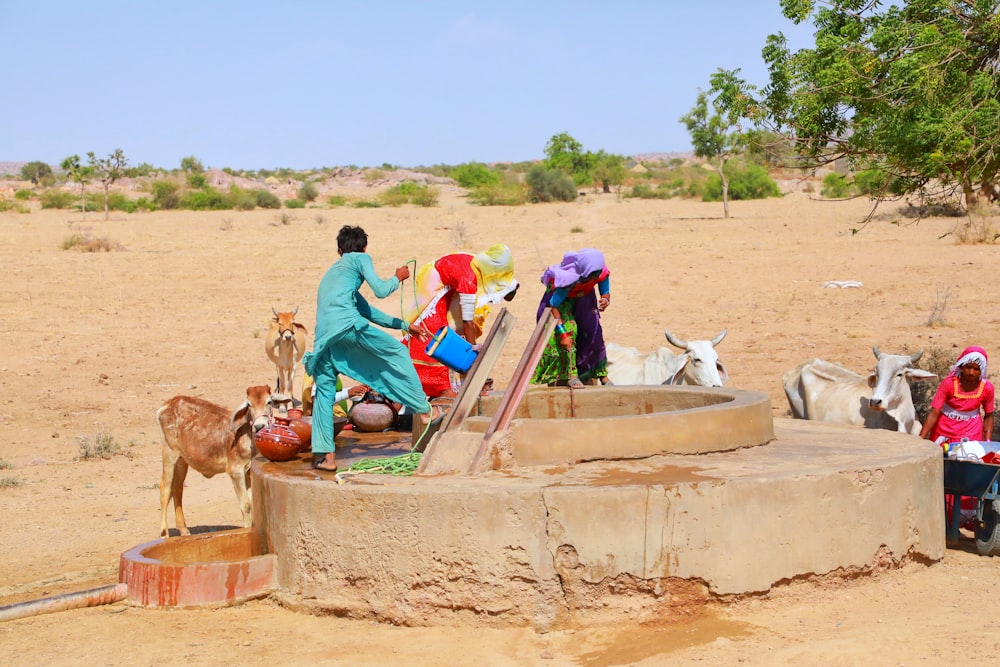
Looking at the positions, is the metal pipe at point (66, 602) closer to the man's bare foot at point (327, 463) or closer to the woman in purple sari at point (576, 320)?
the man's bare foot at point (327, 463)

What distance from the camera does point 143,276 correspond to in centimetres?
2091

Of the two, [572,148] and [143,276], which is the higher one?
[572,148]

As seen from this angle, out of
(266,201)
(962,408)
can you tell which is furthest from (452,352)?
(266,201)

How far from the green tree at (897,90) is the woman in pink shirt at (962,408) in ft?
5.42

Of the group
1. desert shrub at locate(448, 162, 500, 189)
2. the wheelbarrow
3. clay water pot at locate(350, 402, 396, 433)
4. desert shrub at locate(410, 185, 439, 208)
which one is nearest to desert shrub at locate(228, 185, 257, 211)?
desert shrub at locate(410, 185, 439, 208)

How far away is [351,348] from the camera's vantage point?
7219mm

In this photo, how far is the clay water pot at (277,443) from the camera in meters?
7.47

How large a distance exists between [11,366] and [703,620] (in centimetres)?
1234

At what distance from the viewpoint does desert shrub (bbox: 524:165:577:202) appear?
1574 inches

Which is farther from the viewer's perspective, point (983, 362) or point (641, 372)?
point (641, 372)

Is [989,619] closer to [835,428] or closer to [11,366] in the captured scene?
[835,428]

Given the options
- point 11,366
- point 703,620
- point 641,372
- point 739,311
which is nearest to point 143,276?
point 11,366

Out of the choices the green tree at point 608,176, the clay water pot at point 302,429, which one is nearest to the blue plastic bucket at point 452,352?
the clay water pot at point 302,429

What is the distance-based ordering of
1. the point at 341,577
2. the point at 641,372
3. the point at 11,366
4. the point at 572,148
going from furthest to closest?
the point at 572,148, the point at 11,366, the point at 641,372, the point at 341,577
